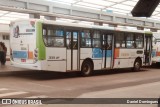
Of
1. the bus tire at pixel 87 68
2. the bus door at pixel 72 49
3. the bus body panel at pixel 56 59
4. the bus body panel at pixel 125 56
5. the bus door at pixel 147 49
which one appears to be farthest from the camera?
the bus door at pixel 147 49

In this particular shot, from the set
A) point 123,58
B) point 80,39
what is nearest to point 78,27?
point 80,39

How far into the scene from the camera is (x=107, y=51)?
17.8 meters

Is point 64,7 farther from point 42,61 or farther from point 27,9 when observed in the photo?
point 42,61

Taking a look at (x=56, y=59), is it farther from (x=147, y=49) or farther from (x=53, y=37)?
(x=147, y=49)

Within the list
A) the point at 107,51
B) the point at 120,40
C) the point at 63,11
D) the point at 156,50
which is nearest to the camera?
the point at 107,51

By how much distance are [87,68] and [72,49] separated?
5.85ft

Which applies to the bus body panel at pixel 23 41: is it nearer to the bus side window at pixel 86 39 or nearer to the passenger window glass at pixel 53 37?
the passenger window glass at pixel 53 37

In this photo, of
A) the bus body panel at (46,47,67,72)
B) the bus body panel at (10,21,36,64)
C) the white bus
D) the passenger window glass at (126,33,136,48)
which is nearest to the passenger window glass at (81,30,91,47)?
the bus body panel at (46,47,67,72)

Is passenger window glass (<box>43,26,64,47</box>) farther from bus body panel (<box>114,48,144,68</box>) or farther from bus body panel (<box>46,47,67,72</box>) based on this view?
bus body panel (<box>114,48,144,68</box>)

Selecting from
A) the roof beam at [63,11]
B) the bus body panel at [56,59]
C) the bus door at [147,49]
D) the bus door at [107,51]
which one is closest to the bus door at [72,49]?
the bus body panel at [56,59]

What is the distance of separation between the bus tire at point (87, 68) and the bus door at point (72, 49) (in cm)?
74

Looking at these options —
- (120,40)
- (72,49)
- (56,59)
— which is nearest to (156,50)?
(120,40)

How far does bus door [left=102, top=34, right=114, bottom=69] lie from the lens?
1769cm

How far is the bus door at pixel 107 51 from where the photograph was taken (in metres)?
17.7
